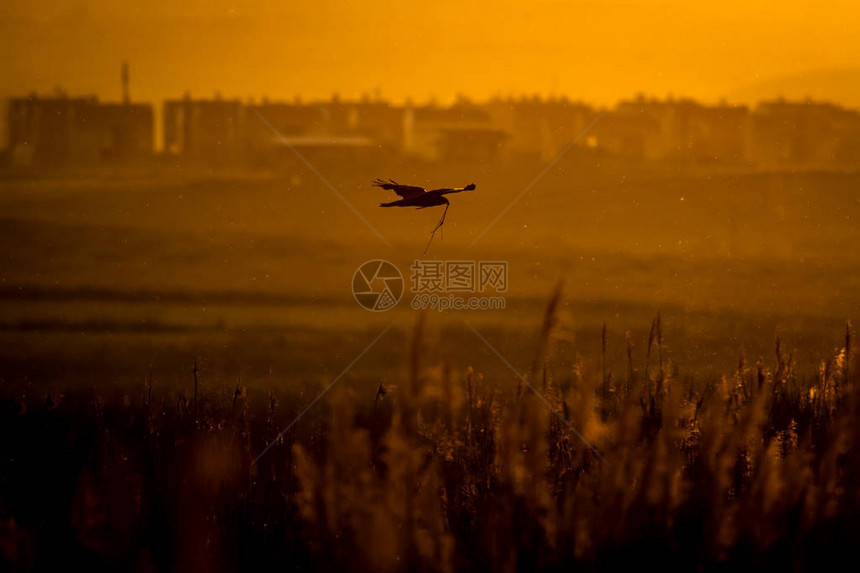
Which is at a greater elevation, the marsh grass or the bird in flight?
the bird in flight

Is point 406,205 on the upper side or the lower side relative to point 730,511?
upper

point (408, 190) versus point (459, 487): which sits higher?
point (408, 190)

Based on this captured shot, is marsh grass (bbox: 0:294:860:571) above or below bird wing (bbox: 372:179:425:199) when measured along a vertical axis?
below

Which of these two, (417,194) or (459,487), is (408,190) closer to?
(417,194)

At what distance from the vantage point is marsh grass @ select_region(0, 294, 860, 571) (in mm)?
2799

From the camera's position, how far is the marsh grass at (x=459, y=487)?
9.18 ft

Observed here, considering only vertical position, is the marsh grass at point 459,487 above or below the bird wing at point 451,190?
below

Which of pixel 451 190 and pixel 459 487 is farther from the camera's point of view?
pixel 459 487

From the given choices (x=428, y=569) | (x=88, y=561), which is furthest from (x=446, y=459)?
(x=88, y=561)

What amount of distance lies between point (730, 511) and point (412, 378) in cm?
137

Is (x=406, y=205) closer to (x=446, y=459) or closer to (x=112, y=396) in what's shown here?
(x=446, y=459)

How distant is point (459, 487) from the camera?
376 centimetres

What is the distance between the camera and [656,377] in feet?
15.0

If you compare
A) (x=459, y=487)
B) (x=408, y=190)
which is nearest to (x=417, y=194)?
(x=408, y=190)
